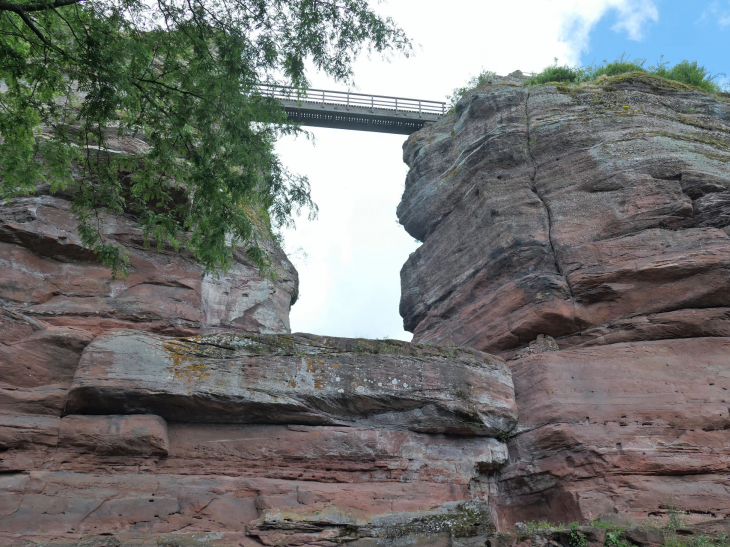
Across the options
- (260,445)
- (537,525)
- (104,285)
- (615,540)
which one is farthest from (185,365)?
(615,540)

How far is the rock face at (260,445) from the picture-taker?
805 cm

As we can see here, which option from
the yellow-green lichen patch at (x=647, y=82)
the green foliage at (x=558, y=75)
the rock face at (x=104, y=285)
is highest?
the green foliage at (x=558, y=75)

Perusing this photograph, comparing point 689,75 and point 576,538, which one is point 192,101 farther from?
point 689,75

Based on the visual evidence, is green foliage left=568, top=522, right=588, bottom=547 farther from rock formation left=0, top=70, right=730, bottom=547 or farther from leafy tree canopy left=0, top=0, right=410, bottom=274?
leafy tree canopy left=0, top=0, right=410, bottom=274

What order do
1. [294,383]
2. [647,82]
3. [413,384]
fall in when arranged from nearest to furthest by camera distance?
[294,383]
[413,384]
[647,82]

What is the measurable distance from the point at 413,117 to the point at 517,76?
683 centimetres

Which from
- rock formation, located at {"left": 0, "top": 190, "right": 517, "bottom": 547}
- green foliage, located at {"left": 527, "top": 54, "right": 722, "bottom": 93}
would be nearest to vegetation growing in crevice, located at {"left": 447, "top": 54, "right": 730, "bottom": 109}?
green foliage, located at {"left": 527, "top": 54, "right": 722, "bottom": 93}

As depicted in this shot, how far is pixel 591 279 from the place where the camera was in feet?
39.8

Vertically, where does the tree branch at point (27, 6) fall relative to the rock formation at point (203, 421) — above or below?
above

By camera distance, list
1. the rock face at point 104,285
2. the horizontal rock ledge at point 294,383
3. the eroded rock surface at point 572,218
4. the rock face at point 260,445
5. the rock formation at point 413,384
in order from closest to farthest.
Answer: the rock face at point 260,445 → the rock formation at point 413,384 → the horizontal rock ledge at point 294,383 → the rock face at point 104,285 → the eroded rock surface at point 572,218

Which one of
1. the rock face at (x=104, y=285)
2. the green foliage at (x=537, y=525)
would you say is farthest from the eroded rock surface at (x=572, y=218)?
the rock face at (x=104, y=285)

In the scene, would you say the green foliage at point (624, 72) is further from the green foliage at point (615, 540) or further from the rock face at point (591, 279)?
the green foliage at point (615, 540)

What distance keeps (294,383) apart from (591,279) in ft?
20.3

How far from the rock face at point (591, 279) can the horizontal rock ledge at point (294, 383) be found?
1.14 m
